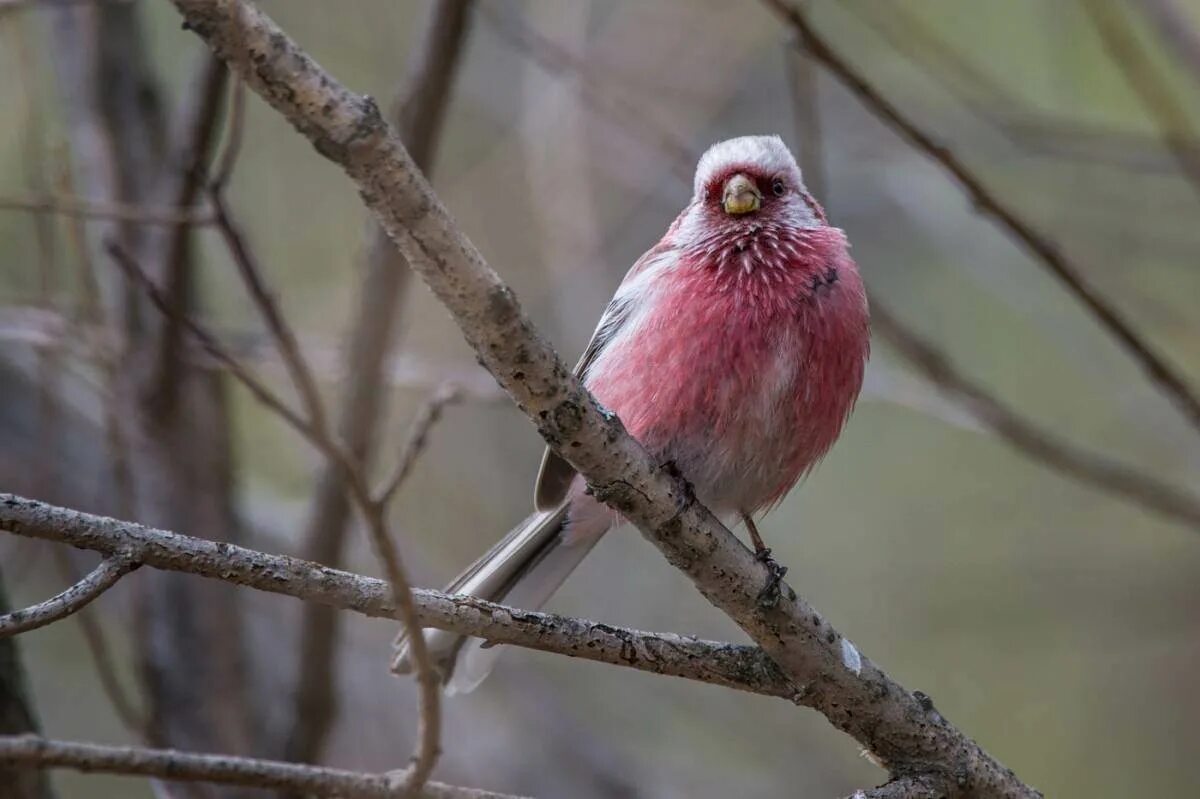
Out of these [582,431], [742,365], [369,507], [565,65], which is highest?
[565,65]

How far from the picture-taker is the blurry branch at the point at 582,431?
222cm

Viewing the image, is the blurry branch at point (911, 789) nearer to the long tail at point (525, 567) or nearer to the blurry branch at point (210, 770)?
the blurry branch at point (210, 770)

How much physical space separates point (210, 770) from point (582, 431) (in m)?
0.97

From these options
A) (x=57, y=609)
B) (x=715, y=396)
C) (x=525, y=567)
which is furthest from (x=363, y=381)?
(x=57, y=609)

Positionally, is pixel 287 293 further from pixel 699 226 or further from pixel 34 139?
pixel 699 226

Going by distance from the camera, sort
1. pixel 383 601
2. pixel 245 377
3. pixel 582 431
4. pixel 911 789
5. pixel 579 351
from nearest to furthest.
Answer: pixel 245 377
pixel 383 601
pixel 582 431
pixel 911 789
pixel 579 351

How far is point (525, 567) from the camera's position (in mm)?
4258

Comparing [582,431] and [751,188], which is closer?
[582,431]

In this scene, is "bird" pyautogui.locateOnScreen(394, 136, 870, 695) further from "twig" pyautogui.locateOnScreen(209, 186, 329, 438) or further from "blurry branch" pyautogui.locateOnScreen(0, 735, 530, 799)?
"twig" pyautogui.locateOnScreen(209, 186, 329, 438)

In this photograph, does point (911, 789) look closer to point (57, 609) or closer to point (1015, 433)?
point (1015, 433)

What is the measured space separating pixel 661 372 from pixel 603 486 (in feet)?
3.63

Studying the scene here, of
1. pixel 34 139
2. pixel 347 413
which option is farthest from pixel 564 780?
pixel 34 139

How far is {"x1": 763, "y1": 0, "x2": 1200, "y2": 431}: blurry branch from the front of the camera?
3738 millimetres

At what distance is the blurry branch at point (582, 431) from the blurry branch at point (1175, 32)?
274 centimetres
